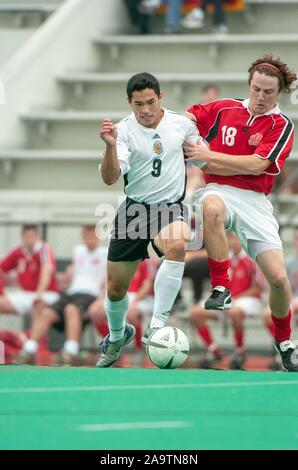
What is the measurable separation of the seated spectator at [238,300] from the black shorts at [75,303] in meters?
1.20

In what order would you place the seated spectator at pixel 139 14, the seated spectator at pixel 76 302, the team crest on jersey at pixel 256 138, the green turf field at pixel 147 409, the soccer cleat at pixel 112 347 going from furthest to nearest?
the seated spectator at pixel 139 14, the seated spectator at pixel 76 302, the soccer cleat at pixel 112 347, the team crest on jersey at pixel 256 138, the green turf field at pixel 147 409

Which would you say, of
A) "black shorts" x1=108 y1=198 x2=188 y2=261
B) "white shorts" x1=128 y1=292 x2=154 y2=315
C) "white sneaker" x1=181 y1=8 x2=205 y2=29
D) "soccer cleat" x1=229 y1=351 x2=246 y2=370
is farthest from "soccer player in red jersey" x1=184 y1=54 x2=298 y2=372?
"white sneaker" x1=181 y1=8 x2=205 y2=29

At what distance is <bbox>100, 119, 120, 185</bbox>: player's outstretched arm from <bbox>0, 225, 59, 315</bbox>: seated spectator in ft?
20.3

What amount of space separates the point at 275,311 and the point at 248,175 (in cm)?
101

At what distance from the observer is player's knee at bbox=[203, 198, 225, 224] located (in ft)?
28.0

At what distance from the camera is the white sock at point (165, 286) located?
870 cm

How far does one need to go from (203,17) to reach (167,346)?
33.8ft

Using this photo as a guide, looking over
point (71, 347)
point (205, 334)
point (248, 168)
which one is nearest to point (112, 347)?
point (248, 168)

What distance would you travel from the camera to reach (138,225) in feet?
28.8

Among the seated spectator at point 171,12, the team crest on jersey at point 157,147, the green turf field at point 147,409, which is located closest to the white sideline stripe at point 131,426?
the green turf field at point 147,409

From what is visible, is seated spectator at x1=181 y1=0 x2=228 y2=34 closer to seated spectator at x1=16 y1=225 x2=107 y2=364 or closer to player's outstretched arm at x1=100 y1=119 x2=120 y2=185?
seated spectator at x1=16 y1=225 x2=107 y2=364

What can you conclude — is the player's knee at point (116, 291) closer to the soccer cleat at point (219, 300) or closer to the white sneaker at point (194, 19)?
the soccer cleat at point (219, 300)
